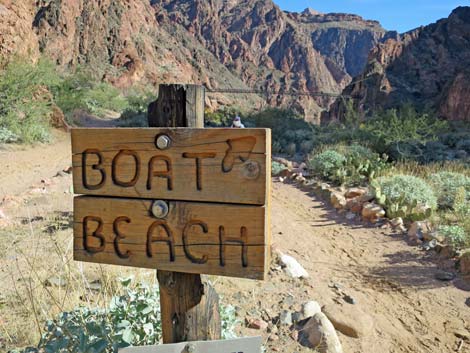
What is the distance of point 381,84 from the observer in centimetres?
3456

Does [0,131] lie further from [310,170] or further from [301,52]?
[301,52]

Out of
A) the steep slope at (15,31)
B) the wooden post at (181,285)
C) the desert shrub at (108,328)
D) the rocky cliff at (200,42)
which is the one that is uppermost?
the rocky cliff at (200,42)

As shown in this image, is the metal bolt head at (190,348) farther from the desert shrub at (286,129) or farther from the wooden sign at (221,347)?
the desert shrub at (286,129)

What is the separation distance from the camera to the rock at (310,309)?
3.09m

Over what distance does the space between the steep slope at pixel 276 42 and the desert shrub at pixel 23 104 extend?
58.3m

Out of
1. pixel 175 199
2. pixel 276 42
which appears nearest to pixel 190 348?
pixel 175 199

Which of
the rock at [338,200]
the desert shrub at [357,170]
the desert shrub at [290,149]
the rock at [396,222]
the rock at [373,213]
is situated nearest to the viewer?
the rock at [396,222]

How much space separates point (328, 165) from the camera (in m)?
8.82

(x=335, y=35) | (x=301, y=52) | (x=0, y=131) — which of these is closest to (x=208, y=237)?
(x=0, y=131)

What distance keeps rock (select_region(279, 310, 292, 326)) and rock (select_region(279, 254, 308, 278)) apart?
0.87m

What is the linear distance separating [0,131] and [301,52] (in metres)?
101

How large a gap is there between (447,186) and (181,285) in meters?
6.48

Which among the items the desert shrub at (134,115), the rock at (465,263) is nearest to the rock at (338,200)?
the rock at (465,263)

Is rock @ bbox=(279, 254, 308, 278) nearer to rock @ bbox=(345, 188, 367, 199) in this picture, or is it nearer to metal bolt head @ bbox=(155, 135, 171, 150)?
metal bolt head @ bbox=(155, 135, 171, 150)
